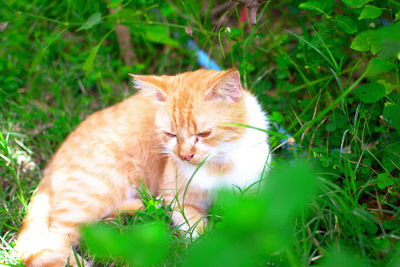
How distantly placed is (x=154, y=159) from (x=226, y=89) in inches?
34.7

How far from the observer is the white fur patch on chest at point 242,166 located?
2.01 metres

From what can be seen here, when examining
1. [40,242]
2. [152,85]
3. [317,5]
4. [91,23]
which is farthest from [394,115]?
[40,242]

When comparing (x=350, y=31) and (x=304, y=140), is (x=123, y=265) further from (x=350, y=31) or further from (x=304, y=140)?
(x=350, y=31)

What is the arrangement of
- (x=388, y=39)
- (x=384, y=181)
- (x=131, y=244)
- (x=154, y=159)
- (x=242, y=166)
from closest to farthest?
1. (x=131, y=244)
2. (x=388, y=39)
3. (x=384, y=181)
4. (x=242, y=166)
5. (x=154, y=159)

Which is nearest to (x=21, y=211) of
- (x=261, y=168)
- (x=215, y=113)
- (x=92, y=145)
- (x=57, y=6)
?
(x=92, y=145)

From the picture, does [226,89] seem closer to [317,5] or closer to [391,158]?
[317,5]

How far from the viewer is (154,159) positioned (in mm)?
2475

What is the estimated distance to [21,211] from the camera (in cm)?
231

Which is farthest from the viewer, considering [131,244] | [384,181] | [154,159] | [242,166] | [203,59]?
[203,59]

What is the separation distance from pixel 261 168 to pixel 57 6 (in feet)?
9.85

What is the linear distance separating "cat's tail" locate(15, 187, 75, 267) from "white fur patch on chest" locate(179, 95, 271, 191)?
870 mm

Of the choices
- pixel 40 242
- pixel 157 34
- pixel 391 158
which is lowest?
pixel 40 242

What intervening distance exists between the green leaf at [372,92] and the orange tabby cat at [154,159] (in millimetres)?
626

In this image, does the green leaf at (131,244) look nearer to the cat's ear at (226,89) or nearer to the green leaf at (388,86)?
the cat's ear at (226,89)
